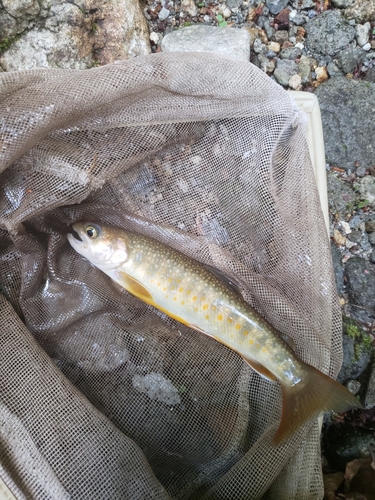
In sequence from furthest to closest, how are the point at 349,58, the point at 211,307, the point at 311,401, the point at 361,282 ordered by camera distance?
the point at 349,58, the point at 361,282, the point at 211,307, the point at 311,401

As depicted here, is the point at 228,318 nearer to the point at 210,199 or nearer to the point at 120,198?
the point at 210,199

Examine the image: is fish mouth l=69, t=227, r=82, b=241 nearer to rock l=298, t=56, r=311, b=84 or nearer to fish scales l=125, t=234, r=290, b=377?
fish scales l=125, t=234, r=290, b=377

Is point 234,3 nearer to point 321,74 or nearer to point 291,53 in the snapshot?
point 291,53

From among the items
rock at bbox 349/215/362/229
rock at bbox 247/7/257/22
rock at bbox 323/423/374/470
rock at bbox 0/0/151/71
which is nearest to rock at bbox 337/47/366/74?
rock at bbox 247/7/257/22

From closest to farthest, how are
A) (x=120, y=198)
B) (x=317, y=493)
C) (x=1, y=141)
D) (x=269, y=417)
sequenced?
(x=1, y=141) → (x=317, y=493) → (x=269, y=417) → (x=120, y=198)

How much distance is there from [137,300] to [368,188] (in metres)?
1.39

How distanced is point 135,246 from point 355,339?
1.24 meters

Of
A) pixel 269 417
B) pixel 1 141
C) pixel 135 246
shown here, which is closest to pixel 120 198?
pixel 135 246

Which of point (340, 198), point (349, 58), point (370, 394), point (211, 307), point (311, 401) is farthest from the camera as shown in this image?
point (349, 58)

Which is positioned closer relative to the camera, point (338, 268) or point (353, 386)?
point (353, 386)

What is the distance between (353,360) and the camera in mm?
2201

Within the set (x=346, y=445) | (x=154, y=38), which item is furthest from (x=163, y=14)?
(x=346, y=445)

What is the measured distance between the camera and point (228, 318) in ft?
5.16

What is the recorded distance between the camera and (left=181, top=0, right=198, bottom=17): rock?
256 cm
